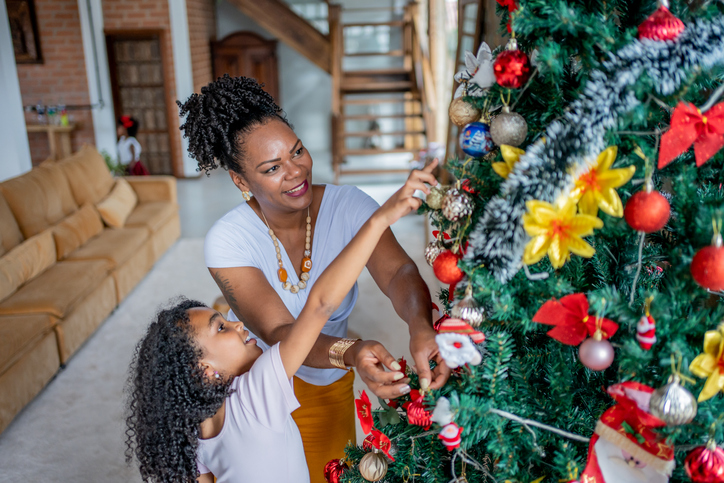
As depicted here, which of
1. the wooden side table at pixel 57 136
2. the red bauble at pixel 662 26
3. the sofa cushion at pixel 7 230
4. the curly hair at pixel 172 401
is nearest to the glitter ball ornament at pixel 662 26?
the red bauble at pixel 662 26

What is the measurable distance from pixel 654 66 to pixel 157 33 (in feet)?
24.5

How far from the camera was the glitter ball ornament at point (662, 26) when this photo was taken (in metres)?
0.60

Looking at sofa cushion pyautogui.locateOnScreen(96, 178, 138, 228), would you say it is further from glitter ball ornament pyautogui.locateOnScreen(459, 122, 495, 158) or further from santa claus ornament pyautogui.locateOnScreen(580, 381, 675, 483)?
santa claus ornament pyautogui.locateOnScreen(580, 381, 675, 483)

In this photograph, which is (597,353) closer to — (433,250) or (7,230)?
(433,250)

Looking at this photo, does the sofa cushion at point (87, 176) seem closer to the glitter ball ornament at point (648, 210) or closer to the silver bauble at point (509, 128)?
the silver bauble at point (509, 128)

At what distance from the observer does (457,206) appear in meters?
0.72

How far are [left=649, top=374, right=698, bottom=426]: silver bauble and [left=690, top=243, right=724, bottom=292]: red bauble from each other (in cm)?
11

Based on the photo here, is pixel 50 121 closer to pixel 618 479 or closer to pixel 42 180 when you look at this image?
pixel 42 180

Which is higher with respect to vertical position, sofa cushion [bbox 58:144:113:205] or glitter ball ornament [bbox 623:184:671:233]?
glitter ball ornament [bbox 623:184:671:233]

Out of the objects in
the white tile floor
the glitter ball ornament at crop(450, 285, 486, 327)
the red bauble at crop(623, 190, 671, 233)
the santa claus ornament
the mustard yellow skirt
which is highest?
the red bauble at crop(623, 190, 671, 233)

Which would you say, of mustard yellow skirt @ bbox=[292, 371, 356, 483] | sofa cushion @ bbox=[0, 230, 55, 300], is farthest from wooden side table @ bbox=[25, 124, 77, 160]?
mustard yellow skirt @ bbox=[292, 371, 356, 483]

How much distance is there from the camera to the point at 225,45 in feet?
27.1

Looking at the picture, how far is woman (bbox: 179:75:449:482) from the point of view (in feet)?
4.07

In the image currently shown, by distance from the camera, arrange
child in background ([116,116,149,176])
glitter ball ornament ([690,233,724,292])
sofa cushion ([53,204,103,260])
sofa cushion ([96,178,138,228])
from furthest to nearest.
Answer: child in background ([116,116,149,176]) < sofa cushion ([96,178,138,228]) < sofa cushion ([53,204,103,260]) < glitter ball ornament ([690,233,724,292])
